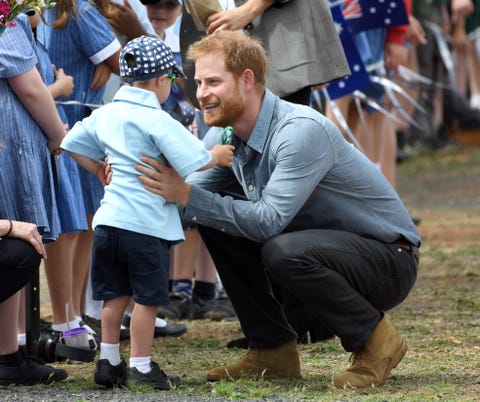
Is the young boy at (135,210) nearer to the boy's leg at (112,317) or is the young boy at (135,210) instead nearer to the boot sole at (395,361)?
the boy's leg at (112,317)

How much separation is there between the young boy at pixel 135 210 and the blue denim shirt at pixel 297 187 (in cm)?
15

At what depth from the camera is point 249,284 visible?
4840mm

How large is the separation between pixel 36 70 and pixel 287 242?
1.23 metres

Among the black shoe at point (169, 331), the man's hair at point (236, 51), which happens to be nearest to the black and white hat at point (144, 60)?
the man's hair at point (236, 51)

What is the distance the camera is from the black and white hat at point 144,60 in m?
4.62

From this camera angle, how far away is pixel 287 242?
14.9ft

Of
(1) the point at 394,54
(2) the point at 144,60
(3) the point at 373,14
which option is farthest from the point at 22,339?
(1) the point at 394,54

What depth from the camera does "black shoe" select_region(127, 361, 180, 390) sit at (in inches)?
179

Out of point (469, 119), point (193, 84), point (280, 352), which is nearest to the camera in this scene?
point (280, 352)

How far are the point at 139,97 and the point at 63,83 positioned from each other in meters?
1.00

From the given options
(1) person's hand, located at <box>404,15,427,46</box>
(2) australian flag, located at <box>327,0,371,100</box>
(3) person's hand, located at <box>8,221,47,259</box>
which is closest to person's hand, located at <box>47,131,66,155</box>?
(3) person's hand, located at <box>8,221,47,259</box>

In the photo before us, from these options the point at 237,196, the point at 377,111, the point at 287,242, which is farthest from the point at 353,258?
the point at 377,111

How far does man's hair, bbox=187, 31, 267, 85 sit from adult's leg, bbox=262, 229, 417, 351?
2.05 feet

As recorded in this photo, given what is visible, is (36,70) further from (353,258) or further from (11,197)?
(353,258)
